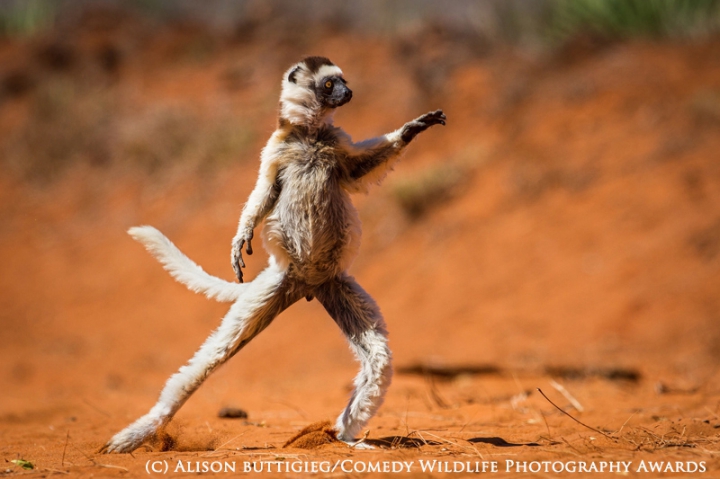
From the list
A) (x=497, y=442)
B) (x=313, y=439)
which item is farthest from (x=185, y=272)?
(x=497, y=442)

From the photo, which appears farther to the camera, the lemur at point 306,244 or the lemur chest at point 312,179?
the lemur chest at point 312,179

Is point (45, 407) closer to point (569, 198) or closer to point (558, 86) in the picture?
point (569, 198)

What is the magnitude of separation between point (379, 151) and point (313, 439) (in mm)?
1886

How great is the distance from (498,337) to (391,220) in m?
4.72

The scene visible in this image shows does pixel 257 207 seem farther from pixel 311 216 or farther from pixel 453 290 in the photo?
pixel 453 290

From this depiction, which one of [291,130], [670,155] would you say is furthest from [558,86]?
[291,130]

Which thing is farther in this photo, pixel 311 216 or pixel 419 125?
pixel 419 125

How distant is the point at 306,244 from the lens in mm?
4418

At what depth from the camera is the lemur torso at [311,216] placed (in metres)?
4.43

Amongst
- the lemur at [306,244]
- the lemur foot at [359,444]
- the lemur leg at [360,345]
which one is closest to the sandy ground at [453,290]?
the lemur foot at [359,444]

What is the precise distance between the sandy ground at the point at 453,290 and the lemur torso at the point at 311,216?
1.17 m

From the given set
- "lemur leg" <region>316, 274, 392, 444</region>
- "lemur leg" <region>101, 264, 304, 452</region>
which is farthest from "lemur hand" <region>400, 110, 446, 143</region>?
"lemur leg" <region>101, 264, 304, 452</region>

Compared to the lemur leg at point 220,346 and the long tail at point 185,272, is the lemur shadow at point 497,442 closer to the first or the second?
the lemur leg at point 220,346

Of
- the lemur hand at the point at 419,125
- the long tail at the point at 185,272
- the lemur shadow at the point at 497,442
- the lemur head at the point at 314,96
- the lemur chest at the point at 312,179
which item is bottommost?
the lemur shadow at the point at 497,442
